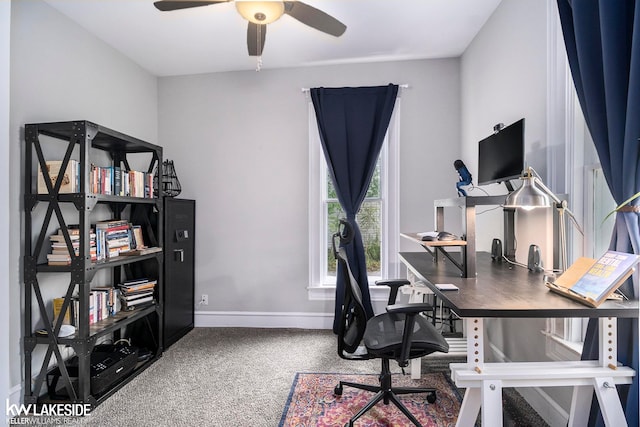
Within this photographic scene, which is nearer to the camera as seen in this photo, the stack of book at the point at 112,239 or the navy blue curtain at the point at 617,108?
the navy blue curtain at the point at 617,108

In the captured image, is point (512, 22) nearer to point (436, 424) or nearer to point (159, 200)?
point (436, 424)

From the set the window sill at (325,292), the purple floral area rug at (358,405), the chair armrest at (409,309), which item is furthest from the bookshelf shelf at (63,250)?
the chair armrest at (409,309)

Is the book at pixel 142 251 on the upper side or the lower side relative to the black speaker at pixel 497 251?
lower

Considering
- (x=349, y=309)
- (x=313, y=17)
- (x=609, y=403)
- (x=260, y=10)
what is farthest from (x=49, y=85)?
(x=609, y=403)

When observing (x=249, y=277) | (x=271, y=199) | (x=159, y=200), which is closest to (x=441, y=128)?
(x=271, y=199)

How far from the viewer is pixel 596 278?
1.11 m

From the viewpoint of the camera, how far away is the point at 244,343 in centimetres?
288

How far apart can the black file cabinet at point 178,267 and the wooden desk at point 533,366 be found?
8.12 ft

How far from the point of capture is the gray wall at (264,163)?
312 centimetres

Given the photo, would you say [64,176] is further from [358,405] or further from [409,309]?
[358,405]

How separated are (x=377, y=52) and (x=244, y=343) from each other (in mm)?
3076

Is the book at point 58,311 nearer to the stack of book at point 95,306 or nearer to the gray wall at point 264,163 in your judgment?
the stack of book at point 95,306

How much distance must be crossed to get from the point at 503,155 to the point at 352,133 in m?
1.54


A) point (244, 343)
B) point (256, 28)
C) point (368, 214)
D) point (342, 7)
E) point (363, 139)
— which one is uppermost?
point (342, 7)
